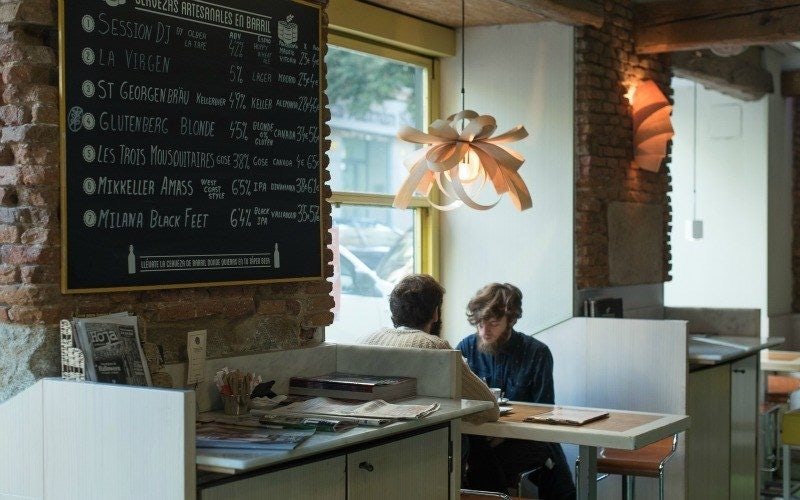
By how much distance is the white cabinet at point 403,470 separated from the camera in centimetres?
345

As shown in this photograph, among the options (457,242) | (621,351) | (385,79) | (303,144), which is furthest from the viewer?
(457,242)

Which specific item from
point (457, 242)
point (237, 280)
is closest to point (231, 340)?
point (237, 280)

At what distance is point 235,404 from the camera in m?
3.64

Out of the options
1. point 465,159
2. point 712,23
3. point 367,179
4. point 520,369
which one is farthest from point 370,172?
point 712,23

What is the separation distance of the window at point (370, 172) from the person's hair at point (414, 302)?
1.03 m

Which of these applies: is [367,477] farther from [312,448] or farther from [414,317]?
[414,317]

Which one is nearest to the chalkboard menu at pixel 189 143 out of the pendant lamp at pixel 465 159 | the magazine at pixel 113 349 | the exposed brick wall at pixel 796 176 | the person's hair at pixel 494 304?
the magazine at pixel 113 349

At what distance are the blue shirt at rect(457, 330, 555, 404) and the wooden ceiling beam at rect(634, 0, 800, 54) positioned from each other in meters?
2.58

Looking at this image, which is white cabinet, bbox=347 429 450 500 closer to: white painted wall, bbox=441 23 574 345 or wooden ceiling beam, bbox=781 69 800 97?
white painted wall, bbox=441 23 574 345

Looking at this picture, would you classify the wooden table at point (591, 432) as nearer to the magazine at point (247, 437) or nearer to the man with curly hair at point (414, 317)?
the man with curly hair at point (414, 317)

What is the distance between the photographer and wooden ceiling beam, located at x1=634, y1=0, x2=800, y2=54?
21.7ft

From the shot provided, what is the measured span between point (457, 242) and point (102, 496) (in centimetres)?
400

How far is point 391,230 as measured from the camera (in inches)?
253

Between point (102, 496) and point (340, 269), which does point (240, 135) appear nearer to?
point (102, 496)
